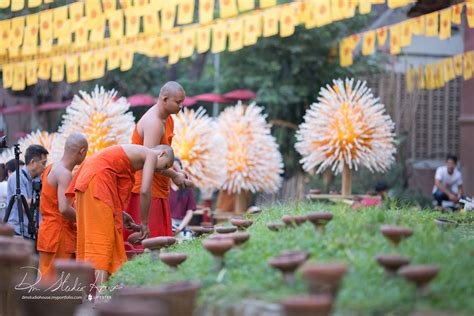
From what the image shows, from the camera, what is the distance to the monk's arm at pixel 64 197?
6.05 meters

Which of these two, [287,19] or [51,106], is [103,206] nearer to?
[287,19]

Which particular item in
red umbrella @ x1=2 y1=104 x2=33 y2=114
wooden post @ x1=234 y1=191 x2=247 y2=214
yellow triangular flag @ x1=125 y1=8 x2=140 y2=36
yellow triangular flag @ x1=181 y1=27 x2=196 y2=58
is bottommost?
wooden post @ x1=234 y1=191 x2=247 y2=214

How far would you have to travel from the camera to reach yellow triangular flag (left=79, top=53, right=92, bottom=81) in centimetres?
1127

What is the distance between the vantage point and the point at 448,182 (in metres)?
12.3

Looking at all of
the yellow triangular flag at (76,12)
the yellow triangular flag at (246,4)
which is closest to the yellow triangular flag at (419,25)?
the yellow triangular flag at (246,4)

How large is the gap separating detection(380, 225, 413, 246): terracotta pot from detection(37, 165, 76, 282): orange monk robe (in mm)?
3255

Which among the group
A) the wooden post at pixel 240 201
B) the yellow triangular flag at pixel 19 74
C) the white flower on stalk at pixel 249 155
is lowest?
the wooden post at pixel 240 201

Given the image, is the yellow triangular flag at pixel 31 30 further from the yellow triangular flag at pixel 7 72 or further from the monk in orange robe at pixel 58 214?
the monk in orange robe at pixel 58 214

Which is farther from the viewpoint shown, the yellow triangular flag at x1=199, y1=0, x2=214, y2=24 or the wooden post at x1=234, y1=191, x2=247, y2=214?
the wooden post at x1=234, y1=191, x2=247, y2=214

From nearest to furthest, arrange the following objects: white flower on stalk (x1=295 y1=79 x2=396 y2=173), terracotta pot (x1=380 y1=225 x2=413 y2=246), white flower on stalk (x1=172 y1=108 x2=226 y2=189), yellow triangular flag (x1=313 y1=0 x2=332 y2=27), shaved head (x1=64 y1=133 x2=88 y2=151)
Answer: terracotta pot (x1=380 y1=225 x2=413 y2=246), shaved head (x1=64 y1=133 x2=88 y2=151), white flower on stalk (x1=295 y1=79 x2=396 y2=173), white flower on stalk (x1=172 y1=108 x2=226 y2=189), yellow triangular flag (x1=313 y1=0 x2=332 y2=27)

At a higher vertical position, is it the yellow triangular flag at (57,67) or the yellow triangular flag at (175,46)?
the yellow triangular flag at (175,46)

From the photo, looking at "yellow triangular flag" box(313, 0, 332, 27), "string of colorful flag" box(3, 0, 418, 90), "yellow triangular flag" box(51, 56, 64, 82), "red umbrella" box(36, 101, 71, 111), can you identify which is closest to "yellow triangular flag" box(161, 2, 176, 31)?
"string of colorful flag" box(3, 0, 418, 90)

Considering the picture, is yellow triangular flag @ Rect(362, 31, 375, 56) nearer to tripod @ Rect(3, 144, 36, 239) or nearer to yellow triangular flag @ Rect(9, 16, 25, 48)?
yellow triangular flag @ Rect(9, 16, 25, 48)

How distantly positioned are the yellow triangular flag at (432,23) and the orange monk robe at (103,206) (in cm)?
580
